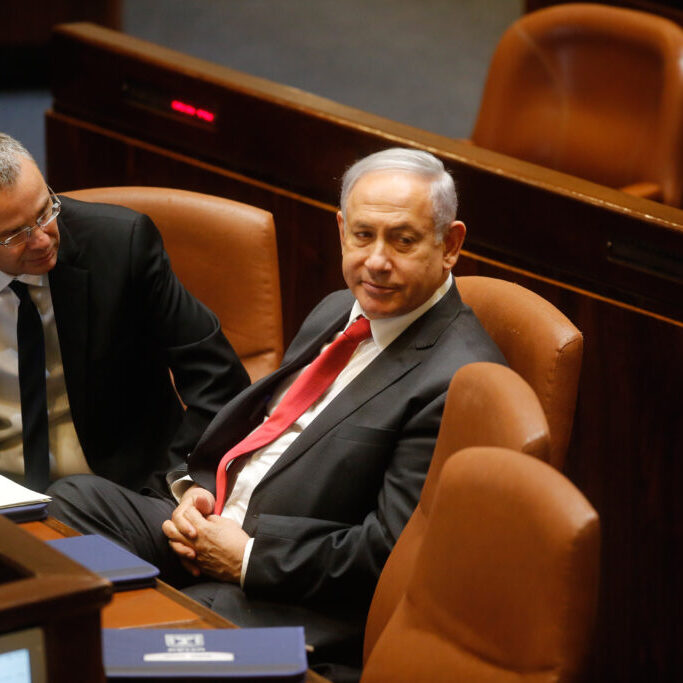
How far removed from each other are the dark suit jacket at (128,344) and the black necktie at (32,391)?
0.06 m

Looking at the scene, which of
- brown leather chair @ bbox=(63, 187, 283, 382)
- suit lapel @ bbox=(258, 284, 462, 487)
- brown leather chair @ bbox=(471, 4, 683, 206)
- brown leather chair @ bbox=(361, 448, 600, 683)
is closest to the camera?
brown leather chair @ bbox=(361, 448, 600, 683)

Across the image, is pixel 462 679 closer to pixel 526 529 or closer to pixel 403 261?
pixel 526 529

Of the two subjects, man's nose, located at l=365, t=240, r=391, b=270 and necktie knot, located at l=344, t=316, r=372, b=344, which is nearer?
man's nose, located at l=365, t=240, r=391, b=270

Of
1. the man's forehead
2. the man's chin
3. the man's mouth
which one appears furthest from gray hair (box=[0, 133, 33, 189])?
the man's mouth

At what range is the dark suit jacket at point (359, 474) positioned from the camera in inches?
71.1

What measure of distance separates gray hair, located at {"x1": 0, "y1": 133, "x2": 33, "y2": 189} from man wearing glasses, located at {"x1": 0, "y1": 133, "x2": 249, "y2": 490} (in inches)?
2.4

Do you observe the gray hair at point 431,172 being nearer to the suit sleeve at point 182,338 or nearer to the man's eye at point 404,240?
the man's eye at point 404,240

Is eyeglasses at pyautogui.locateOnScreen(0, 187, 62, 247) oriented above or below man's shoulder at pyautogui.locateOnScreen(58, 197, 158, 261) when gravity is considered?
above

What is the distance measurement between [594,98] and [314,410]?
1845mm

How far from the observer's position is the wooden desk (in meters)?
1.47

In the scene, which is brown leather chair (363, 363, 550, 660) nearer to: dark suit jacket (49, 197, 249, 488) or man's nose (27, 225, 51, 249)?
dark suit jacket (49, 197, 249, 488)

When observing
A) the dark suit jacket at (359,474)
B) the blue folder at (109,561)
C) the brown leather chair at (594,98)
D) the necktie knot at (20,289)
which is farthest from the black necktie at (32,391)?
the brown leather chair at (594,98)

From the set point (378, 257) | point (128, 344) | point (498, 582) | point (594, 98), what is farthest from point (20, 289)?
point (594, 98)

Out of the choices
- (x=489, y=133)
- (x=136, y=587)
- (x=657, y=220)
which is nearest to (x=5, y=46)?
(x=489, y=133)
